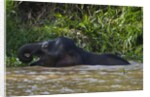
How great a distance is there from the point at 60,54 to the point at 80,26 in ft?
1.27

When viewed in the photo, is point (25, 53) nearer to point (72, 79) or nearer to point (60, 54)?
point (60, 54)

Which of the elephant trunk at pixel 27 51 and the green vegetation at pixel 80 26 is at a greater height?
the green vegetation at pixel 80 26

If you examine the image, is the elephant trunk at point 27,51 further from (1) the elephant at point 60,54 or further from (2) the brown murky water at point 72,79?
(2) the brown murky water at point 72,79

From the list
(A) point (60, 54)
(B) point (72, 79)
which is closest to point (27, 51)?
(A) point (60, 54)

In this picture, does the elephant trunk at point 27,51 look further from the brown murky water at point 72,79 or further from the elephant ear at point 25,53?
the brown murky water at point 72,79

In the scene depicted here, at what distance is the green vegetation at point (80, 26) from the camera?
12.0ft

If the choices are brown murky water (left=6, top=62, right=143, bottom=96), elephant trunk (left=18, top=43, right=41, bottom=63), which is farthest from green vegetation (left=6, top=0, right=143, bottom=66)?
brown murky water (left=6, top=62, right=143, bottom=96)

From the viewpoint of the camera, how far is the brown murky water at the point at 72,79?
363cm

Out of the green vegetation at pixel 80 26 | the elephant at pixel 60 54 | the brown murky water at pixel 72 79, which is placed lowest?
the brown murky water at pixel 72 79

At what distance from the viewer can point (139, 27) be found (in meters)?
4.01

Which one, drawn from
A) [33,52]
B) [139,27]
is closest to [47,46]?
[33,52]

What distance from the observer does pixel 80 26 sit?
12.6 ft

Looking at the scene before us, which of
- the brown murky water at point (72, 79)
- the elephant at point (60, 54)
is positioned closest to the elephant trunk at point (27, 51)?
the elephant at point (60, 54)

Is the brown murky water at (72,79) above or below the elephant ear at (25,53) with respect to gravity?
below
